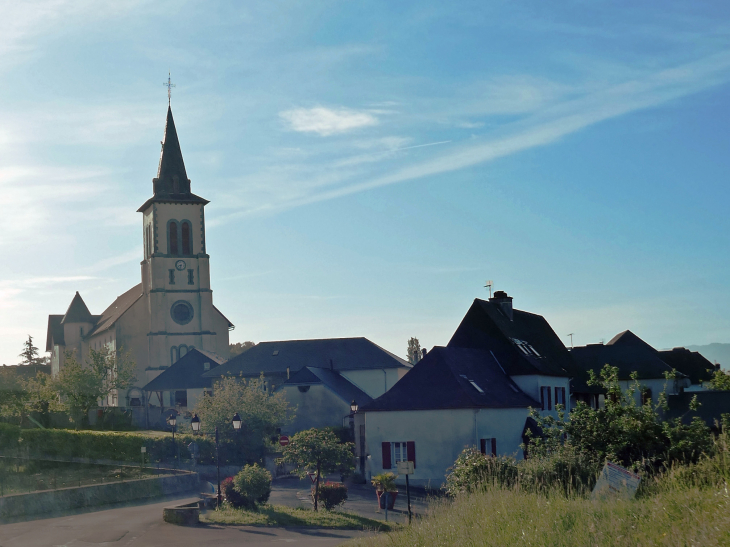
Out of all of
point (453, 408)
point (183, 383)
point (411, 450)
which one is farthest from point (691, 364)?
Result: point (411, 450)

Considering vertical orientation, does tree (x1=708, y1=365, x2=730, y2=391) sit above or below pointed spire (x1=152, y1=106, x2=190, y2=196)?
below

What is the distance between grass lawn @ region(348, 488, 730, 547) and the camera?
8.51 metres

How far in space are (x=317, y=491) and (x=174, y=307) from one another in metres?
52.8

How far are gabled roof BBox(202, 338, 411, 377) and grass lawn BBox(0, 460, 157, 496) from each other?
1990 cm

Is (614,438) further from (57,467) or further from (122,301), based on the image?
(122,301)

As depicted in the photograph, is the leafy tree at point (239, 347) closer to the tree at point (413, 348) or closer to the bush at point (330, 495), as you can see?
the tree at point (413, 348)

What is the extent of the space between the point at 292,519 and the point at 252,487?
8.94 feet

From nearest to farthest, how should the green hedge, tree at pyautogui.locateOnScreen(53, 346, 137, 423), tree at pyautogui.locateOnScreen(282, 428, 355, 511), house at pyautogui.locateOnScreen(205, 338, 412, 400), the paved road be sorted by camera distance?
1. the paved road
2. tree at pyautogui.locateOnScreen(282, 428, 355, 511)
3. the green hedge
4. tree at pyautogui.locateOnScreen(53, 346, 137, 423)
5. house at pyautogui.locateOnScreen(205, 338, 412, 400)

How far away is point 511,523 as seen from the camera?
10.2 metres

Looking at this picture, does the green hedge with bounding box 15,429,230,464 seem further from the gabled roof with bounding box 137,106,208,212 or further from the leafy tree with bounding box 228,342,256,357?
the leafy tree with bounding box 228,342,256,357

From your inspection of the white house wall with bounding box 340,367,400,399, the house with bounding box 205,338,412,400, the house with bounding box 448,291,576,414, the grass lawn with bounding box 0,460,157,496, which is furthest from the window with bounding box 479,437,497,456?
the white house wall with bounding box 340,367,400,399

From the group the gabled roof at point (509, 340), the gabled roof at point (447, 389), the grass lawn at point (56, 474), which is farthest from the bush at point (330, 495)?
the gabled roof at point (509, 340)

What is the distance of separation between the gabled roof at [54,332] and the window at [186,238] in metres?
24.8

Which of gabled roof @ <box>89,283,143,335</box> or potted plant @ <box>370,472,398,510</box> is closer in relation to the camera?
potted plant @ <box>370,472,398,510</box>
